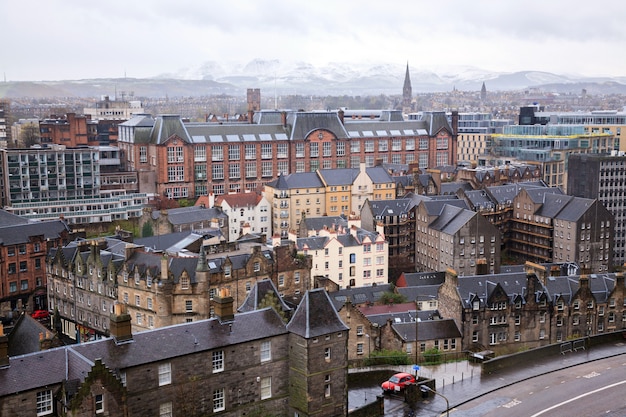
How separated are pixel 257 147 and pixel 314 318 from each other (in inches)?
4002

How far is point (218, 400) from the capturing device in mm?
50469

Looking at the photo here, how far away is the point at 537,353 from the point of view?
228 ft

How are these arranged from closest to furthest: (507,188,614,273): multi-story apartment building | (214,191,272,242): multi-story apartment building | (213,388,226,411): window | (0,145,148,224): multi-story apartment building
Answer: (213,388,226,411): window → (507,188,614,273): multi-story apartment building → (214,191,272,242): multi-story apartment building → (0,145,148,224): multi-story apartment building

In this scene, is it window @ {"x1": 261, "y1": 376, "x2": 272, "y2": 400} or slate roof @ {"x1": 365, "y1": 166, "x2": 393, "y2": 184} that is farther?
slate roof @ {"x1": 365, "y1": 166, "x2": 393, "y2": 184}

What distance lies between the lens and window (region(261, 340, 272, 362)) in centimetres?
5203

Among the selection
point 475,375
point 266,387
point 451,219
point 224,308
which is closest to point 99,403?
point 224,308

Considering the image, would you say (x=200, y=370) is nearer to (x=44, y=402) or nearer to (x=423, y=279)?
(x=44, y=402)

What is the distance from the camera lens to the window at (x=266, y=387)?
5234 cm

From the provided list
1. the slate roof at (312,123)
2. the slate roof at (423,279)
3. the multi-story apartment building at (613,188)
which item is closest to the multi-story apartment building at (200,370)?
the slate roof at (423,279)

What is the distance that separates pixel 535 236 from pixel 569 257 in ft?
25.7

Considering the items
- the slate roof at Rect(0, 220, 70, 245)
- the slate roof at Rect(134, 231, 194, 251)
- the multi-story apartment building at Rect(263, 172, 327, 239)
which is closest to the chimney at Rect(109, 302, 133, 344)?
the slate roof at Rect(134, 231, 194, 251)

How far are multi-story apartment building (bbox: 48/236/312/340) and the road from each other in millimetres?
27454

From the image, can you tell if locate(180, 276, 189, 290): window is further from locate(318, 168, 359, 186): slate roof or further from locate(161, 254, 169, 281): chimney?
locate(318, 168, 359, 186): slate roof

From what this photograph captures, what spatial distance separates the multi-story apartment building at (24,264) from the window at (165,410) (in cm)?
4889
